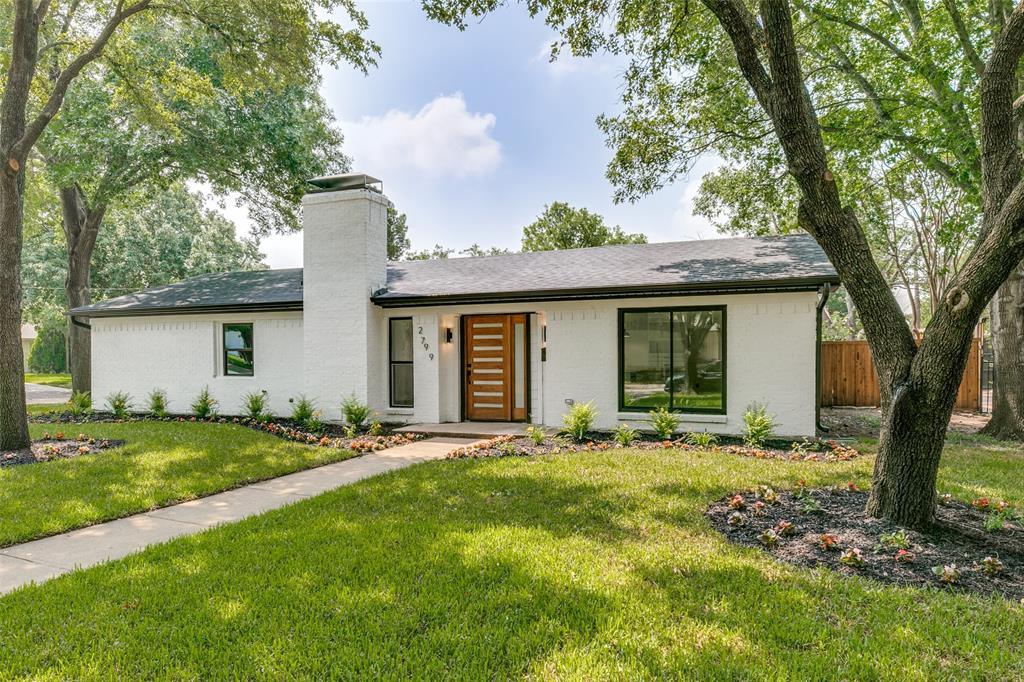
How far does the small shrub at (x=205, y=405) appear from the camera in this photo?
36.8 feet

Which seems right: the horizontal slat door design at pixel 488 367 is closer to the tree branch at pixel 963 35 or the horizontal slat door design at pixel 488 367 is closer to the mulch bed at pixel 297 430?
A: the mulch bed at pixel 297 430

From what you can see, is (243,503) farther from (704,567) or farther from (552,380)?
(552,380)

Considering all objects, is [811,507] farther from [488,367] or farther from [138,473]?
[138,473]

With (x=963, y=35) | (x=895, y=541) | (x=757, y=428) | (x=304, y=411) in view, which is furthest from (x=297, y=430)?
(x=963, y=35)

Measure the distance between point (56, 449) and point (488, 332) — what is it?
702 cm

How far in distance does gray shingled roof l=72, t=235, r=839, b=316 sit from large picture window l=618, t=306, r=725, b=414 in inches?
22.4

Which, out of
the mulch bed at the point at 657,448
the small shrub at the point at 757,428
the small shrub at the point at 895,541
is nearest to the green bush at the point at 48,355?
the mulch bed at the point at 657,448

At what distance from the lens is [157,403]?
1164 centimetres

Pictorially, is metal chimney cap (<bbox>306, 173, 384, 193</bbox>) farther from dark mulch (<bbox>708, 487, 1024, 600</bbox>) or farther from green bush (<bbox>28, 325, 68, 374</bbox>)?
green bush (<bbox>28, 325, 68, 374</bbox>)

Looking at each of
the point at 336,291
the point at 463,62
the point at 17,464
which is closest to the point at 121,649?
the point at 17,464

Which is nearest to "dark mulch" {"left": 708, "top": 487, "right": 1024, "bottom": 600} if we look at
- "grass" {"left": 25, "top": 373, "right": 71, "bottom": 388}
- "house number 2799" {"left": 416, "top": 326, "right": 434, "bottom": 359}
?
"house number 2799" {"left": 416, "top": 326, "right": 434, "bottom": 359}

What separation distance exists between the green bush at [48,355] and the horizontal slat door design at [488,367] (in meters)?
33.6

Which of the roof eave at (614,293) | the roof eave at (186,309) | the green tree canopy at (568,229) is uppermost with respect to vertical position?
the green tree canopy at (568,229)

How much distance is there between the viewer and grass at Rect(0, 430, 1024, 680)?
2504 millimetres
